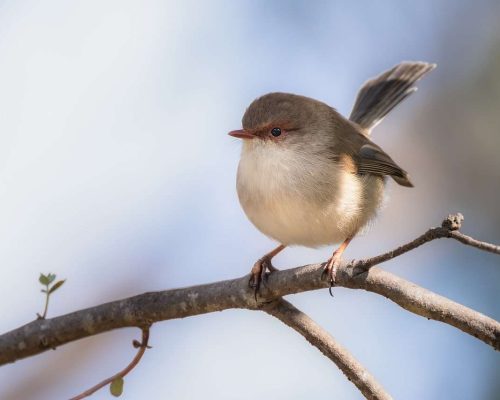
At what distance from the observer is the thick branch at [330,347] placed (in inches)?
113

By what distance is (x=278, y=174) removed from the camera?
4121mm

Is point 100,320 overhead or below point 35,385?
overhead

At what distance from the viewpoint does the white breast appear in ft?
13.3

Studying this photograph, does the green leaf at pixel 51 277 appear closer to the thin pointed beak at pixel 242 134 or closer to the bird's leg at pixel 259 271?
the bird's leg at pixel 259 271

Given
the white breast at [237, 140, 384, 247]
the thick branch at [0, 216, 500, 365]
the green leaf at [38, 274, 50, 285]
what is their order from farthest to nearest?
the white breast at [237, 140, 384, 247]
the thick branch at [0, 216, 500, 365]
the green leaf at [38, 274, 50, 285]

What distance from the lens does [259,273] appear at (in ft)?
11.7

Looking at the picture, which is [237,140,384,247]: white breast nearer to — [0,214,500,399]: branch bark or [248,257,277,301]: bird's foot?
[248,257,277,301]: bird's foot

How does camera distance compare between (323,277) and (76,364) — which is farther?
(76,364)

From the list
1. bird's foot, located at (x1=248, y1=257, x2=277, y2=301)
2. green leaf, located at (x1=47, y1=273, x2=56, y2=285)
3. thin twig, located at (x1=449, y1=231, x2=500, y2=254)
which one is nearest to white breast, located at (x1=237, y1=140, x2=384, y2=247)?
bird's foot, located at (x1=248, y1=257, x2=277, y2=301)

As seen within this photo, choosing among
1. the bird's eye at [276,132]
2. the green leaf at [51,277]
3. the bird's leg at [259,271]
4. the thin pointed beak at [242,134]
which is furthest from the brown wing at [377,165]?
the green leaf at [51,277]

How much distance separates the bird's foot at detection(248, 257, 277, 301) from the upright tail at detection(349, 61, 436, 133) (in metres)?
2.31

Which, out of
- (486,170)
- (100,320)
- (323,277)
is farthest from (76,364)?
(486,170)

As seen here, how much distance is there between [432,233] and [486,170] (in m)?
3.64

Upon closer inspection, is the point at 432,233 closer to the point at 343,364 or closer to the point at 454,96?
the point at 343,364
